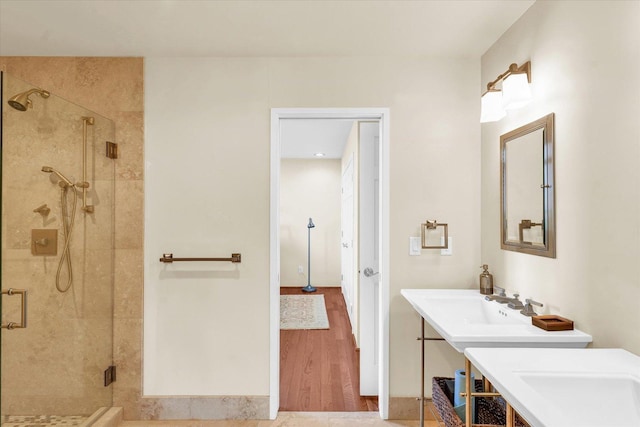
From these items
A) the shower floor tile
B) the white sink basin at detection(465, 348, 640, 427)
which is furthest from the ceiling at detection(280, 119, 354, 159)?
the white sink basin at detection(465, 348, 640, 427)

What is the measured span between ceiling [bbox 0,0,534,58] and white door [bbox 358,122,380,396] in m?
0.66

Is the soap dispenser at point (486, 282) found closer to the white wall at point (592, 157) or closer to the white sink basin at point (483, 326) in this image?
the white sink basin at point (483, 326)

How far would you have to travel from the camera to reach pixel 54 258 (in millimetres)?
1886

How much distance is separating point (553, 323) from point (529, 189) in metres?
0.67

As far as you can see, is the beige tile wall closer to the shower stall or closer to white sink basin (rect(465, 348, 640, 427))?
the shower stall

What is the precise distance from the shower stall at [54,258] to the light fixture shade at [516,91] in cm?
235

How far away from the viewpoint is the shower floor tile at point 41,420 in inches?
64.7

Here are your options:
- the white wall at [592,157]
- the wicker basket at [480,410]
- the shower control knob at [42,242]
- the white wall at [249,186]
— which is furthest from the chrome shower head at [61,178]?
the white wall at [592,157]

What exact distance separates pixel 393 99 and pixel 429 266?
1.13m

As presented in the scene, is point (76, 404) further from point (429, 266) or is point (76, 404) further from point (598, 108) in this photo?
point (598, 108)

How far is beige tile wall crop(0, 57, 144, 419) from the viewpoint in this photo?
2.26m

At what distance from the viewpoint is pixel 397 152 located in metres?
2.28

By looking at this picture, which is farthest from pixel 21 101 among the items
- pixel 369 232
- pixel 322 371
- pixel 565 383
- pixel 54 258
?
pixel 322 371

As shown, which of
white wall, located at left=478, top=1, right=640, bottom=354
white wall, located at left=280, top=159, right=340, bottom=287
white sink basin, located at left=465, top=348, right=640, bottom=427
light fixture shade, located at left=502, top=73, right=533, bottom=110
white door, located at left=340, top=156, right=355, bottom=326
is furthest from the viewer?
white wall, located at left=280, top=159, right=340, bottom=287
